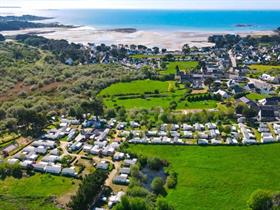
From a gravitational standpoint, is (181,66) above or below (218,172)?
above

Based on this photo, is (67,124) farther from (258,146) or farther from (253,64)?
(253,64)

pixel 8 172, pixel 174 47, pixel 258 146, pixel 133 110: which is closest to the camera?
pixel 8 172

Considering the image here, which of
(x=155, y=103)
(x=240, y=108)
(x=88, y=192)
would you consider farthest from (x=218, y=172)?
(x=155, y=103)

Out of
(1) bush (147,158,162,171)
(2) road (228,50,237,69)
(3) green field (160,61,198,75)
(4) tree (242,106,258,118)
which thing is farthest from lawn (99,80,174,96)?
(1) bush (147,158,162,171)

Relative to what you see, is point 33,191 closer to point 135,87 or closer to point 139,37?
point 135,87

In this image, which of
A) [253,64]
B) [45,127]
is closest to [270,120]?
[45,127]

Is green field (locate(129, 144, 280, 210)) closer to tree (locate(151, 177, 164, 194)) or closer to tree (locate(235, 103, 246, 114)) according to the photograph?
tree (locate(151, 177, 164, 194))
